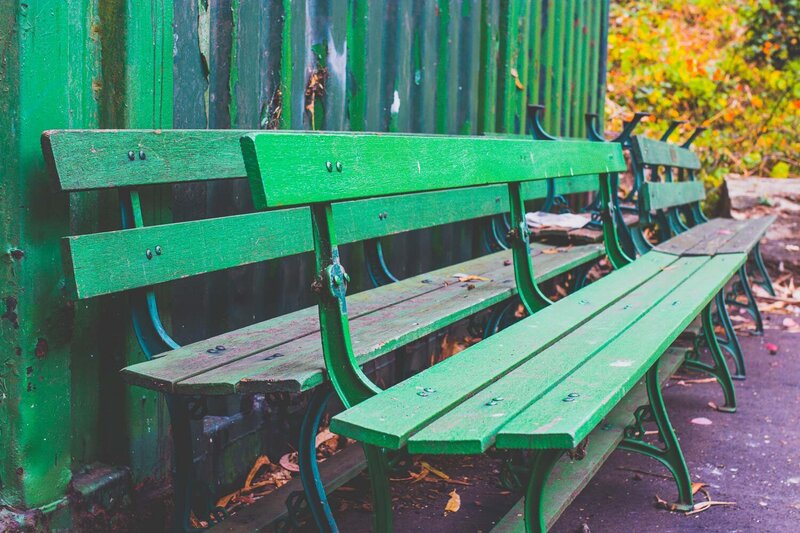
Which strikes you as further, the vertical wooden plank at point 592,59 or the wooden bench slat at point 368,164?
the vertical wooden plank at point 592,59

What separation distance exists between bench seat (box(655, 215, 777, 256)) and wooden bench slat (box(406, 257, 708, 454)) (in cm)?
151

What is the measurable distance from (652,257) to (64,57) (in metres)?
3.15

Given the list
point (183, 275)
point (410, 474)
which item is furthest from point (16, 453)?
point (410, 474)

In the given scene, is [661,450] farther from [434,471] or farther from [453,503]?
[434,471]

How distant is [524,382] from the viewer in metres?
2.14

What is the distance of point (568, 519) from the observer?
9.65 ft

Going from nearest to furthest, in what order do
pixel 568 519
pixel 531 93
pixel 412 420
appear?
1. pixel 412 420
2. pixel 568 519
3. pixel 531 93

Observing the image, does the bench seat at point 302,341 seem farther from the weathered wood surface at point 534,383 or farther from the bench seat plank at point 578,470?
the bench seat plank at point 578,470

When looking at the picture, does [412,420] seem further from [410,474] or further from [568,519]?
[410,474]

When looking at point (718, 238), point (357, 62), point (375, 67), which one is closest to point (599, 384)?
point (357, 62)

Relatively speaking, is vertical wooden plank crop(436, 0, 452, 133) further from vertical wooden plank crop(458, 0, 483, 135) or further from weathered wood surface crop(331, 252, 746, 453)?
weathered wood surface crop(331, 252, 746, 453)

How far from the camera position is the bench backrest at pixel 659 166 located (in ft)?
15.8

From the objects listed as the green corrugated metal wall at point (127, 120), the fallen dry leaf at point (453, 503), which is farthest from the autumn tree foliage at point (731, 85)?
the fallen dry leaf at point (453, 503)

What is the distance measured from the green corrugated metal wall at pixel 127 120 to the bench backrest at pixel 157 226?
102 millimetres
